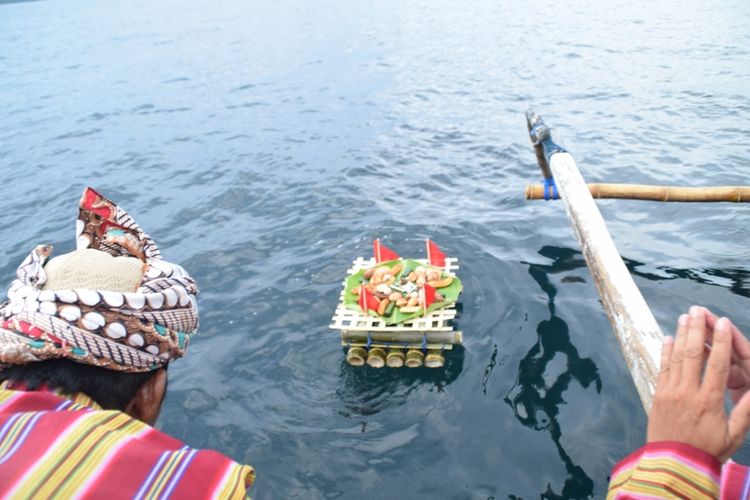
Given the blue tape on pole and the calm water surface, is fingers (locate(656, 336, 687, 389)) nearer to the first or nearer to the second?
the calm water surface

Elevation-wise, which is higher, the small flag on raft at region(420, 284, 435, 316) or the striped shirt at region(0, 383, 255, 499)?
the striped shirt at region(0, 383, 255, 499)

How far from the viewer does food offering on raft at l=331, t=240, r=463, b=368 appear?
5992mm

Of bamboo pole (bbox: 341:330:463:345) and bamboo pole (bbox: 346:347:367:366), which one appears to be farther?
bamboo pole (bbox: 346:347:367:366)

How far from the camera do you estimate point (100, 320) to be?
191cm

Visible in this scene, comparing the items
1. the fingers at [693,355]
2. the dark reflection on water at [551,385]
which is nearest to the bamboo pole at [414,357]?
the dark reflection on water at [551,385]

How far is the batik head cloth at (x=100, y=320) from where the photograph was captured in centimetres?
183

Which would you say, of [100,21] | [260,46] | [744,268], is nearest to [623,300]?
Result: [744,268]

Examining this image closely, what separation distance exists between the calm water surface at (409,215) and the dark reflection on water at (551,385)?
0.02 meters

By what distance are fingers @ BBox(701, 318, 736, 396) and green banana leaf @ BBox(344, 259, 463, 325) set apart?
4587mm

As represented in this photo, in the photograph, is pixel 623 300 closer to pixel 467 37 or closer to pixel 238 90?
pixel 238 90

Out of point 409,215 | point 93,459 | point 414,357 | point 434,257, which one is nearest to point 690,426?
point 93,459

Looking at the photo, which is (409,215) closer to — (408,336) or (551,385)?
(408,336)

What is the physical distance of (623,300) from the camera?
358 cm

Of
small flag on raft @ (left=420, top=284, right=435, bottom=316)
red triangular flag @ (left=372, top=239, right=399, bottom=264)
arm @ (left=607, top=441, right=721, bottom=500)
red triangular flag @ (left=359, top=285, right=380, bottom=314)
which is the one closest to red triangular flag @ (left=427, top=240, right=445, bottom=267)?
red triangular flag @ (left=372, top=239, right=399, bottom=264)
